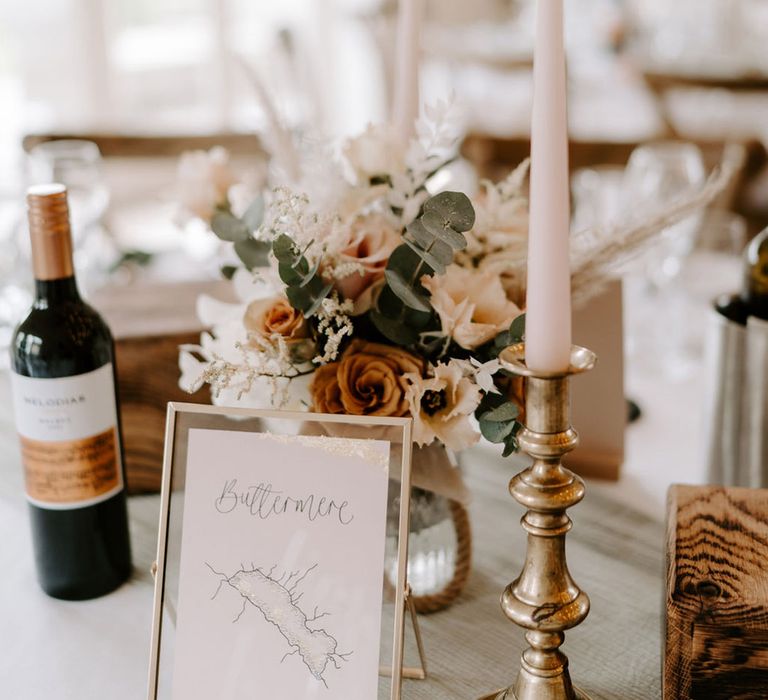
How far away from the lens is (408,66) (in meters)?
0.86

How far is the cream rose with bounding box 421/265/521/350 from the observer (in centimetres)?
69

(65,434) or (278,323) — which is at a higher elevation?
(278,323)

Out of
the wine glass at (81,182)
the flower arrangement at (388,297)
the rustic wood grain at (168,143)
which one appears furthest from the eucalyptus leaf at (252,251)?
the rustic wood grain at (168,143)

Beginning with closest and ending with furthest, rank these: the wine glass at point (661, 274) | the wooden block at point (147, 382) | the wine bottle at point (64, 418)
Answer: the wine bottle at point (64, 418) → the wooden block at point (147, 382) → the wine glass at point (661, 274)

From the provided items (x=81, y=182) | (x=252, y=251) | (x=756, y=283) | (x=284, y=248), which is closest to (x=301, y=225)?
(x=284, y=248)

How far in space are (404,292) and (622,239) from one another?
20 cm

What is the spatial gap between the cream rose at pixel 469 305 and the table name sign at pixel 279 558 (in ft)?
0.31

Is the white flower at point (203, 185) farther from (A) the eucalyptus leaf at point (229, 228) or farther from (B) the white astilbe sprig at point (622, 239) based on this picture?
(B) the white astilbe sprig at point (622, 239)

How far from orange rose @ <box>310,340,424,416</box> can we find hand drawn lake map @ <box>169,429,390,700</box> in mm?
44

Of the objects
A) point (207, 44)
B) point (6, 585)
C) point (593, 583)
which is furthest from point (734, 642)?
point (207, 44)

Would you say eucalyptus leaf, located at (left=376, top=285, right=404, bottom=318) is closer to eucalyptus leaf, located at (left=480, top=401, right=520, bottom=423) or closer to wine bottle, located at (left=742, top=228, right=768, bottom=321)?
eucalyptus leaf, located at (left=480, top=401, right=520, bottom=423)

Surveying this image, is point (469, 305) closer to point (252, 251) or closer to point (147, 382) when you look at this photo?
point (252, 251)

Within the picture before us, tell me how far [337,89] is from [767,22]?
2.57 metres

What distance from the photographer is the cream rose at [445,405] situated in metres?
0.67
